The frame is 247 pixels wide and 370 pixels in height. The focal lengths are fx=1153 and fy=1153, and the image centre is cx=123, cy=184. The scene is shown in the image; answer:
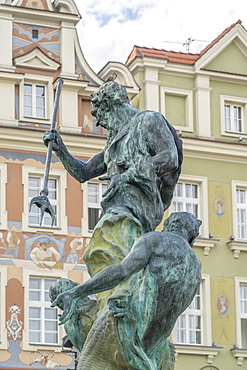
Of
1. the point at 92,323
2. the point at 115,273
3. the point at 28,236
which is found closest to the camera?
the point at 115,273

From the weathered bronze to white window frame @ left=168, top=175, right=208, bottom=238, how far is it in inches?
854

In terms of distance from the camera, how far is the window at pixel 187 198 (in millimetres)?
29234

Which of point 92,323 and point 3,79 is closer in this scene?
point 92,323

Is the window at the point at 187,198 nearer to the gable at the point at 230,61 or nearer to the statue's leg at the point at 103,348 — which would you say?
the gable at the point at 230,61

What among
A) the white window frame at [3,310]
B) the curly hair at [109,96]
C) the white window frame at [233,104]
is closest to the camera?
the curly hair at [109,96]

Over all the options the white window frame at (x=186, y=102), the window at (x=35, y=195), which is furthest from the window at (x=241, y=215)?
the window at (x=35, y=195)

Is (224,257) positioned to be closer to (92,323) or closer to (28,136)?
(28,136)

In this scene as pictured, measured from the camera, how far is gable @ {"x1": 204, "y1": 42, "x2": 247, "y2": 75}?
31.0m

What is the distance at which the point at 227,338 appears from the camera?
94.1 ft

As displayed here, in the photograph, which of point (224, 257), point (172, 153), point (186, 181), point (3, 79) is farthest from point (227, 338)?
point (172, 153)

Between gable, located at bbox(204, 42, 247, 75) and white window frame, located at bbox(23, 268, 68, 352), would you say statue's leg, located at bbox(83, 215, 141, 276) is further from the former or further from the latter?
gable, located at bbox(204, 42, 247, 75)

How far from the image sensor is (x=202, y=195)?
29500mm

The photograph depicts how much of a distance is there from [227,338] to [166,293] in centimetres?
2232

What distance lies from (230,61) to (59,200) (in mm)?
6600
